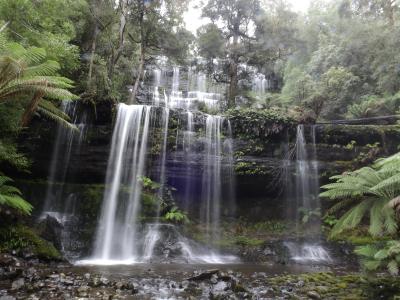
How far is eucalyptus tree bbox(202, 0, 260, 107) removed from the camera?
18438 millimetres

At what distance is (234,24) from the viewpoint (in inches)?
745

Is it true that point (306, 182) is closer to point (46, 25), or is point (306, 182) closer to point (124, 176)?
point (124, 176)

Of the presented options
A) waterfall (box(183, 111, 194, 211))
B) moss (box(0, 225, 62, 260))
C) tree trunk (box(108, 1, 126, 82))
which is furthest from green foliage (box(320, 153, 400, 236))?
tree trunk (box(108, 1, 126, 82))

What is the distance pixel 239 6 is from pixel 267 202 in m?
10.6

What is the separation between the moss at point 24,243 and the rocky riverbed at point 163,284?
0.28 metres

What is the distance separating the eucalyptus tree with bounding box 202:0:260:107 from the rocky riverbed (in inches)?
474

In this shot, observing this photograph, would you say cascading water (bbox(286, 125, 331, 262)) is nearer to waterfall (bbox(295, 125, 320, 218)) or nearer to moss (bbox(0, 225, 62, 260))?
Answer: waterfall (bbox(295, 125, 320, 218))

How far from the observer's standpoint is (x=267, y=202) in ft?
45.8

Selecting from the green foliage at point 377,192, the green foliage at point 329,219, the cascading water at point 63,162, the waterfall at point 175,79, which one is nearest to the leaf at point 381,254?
the green foliage at point 377,192

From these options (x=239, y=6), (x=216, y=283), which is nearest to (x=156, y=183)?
(x=216, y=283)

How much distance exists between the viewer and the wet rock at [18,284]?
5617mm

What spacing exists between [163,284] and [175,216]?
5.28 meters

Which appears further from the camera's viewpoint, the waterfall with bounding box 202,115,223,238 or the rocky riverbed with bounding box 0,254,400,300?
the waterfall with bounding box 202,115,223,238

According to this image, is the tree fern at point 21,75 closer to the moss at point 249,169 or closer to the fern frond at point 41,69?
the fern frond at point 41,69
